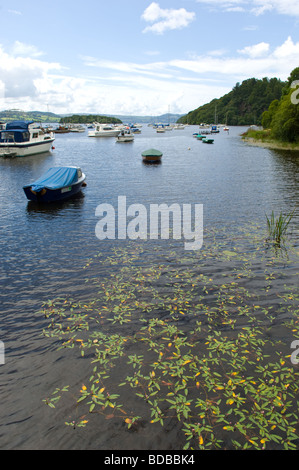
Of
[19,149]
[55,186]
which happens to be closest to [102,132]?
[19,149]

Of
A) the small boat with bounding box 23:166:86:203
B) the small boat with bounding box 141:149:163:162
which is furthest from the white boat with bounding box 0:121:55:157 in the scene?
the small boat with bounding box 23:166:86:203

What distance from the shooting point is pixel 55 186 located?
30.1m

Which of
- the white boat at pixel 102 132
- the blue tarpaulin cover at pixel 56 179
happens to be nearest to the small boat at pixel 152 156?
the blue tarpaulin cover at pixel 56 179

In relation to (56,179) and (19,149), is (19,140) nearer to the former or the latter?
(19,149)

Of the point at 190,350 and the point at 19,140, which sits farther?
the point at 19,140

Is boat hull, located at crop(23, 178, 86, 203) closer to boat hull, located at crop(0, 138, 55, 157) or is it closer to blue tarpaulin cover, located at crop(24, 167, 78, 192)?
blue tarpaulin cover, located at crop(24, 167, 78, 192)

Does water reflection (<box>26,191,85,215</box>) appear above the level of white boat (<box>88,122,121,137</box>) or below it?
below

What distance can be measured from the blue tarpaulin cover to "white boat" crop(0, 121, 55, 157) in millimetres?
43638

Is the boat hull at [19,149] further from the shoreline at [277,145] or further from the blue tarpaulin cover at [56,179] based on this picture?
the shoreline at [277,145]

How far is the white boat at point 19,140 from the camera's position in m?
68.8

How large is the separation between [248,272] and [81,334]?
9305 millimetres

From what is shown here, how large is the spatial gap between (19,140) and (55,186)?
1973 inches

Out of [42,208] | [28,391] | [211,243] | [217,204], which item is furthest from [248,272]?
[42,208]

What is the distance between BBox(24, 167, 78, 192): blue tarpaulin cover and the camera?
29781 millimetres
